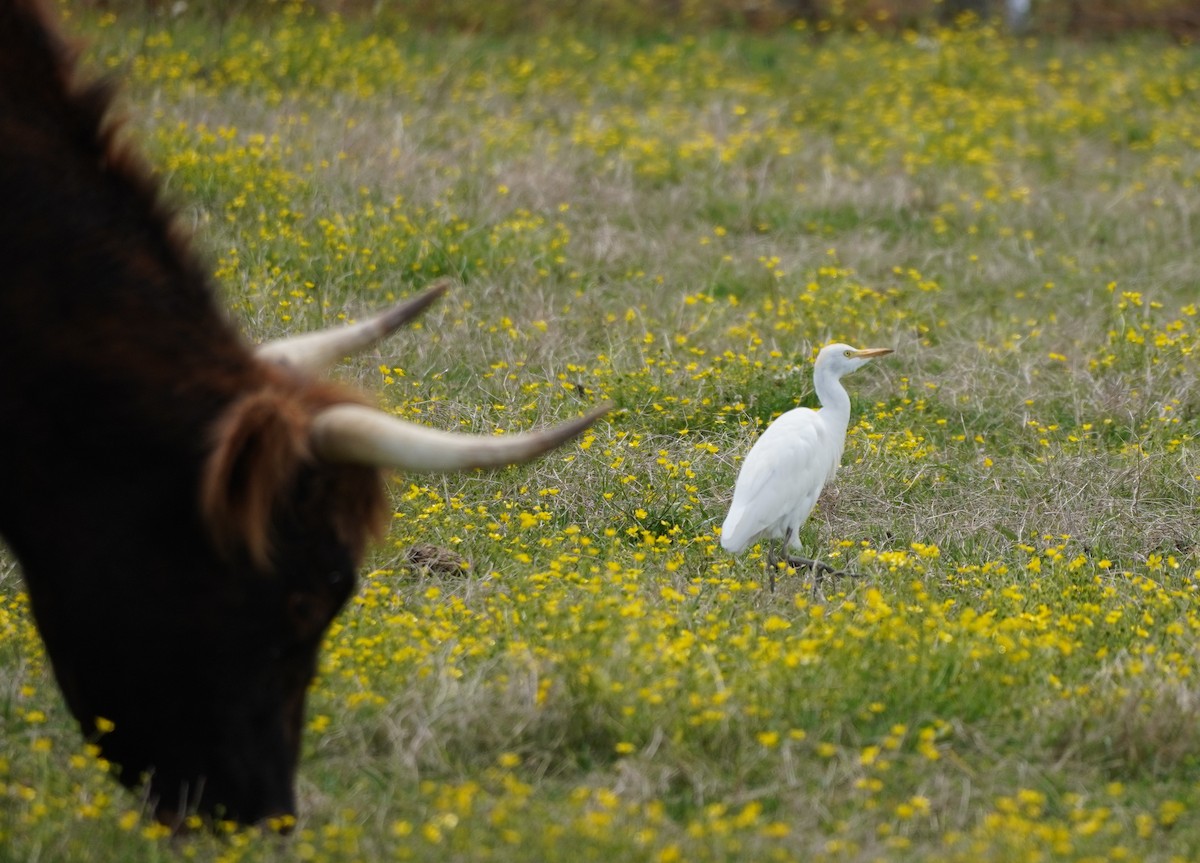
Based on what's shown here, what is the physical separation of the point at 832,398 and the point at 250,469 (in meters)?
3.69

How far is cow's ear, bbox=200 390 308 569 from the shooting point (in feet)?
9.67

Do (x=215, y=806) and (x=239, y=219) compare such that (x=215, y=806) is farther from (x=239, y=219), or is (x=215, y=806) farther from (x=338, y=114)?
(x=338, y=114)

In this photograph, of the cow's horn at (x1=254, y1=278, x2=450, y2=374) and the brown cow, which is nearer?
the brown cow

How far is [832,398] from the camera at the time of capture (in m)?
6.25

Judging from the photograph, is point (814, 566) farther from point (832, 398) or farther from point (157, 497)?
point (157, 497)

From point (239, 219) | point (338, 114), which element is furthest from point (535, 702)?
point (338, 114)

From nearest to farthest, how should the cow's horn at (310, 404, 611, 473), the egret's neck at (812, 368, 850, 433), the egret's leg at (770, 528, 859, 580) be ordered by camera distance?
the cow's horn at (310, 404, 611, 473) → the egret's leg at (770, 528, 859, 580) → the egret's neck at (812, 368, 850, 433)

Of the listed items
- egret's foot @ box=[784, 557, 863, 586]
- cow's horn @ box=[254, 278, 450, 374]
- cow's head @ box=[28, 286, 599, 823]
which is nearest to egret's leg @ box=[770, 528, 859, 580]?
egret's foot @ box=[784, 557, 863, 586]

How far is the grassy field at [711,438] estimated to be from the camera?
3988 mm

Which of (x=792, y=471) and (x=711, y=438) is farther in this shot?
(x=711, y=438)

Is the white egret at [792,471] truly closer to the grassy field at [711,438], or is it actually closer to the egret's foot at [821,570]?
the egret's foot at [821,570]

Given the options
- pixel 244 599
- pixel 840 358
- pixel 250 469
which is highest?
pixel 250 469

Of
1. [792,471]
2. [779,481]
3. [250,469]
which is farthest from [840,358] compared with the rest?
[250,469]

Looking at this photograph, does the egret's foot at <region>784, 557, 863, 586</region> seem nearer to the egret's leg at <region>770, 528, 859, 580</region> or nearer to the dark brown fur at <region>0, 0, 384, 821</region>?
the egret's leg at <region>770, 528, 859, 580</region>
